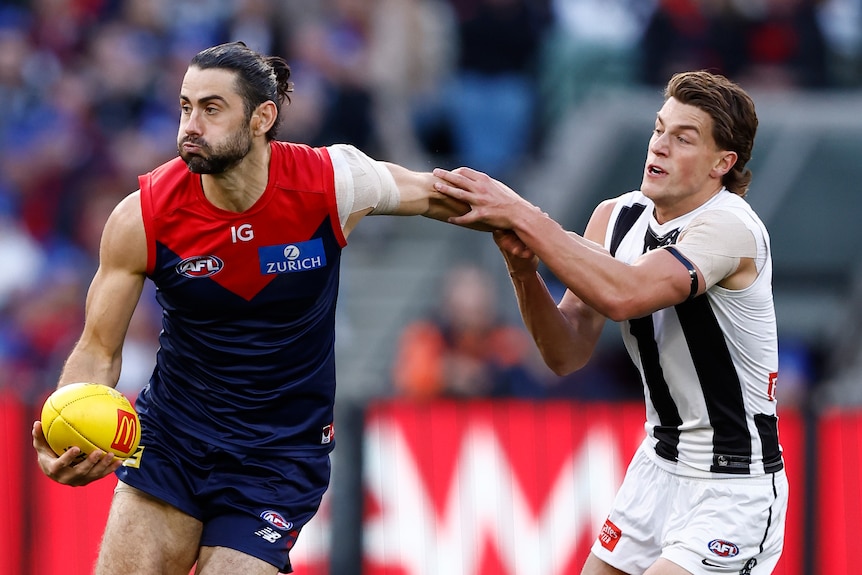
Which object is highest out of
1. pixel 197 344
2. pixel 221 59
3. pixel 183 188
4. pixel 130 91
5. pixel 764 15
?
pixel 764 15

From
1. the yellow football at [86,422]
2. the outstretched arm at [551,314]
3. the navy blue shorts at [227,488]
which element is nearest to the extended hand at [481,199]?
the outstretched arm at [551,314]

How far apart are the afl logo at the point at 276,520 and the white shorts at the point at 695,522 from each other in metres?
1.33

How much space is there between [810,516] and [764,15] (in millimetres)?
6772

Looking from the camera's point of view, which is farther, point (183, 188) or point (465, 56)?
point (465, 56)

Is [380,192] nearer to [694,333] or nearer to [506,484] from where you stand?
[694,333]

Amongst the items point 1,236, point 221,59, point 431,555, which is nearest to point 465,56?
point 1,236

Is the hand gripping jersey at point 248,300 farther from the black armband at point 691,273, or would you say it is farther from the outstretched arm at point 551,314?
the black armband at point 691,273

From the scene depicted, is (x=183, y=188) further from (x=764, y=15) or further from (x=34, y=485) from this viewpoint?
(x=764, y=15)

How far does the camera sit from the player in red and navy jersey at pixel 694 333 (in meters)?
5.65

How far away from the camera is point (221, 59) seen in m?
5.69

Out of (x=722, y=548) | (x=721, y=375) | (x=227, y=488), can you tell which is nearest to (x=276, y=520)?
(x=227, y=488)

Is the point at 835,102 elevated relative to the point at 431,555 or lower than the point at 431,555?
elevated

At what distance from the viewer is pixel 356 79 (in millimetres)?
12828

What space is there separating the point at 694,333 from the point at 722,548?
0.87 meters
